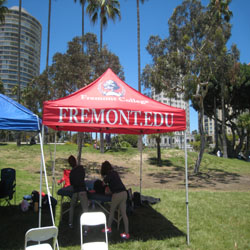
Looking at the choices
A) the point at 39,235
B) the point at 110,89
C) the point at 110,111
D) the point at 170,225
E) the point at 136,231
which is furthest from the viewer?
the point at 170,225

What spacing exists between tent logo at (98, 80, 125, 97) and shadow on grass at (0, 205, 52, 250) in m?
3.32

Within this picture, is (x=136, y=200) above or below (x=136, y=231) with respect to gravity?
above

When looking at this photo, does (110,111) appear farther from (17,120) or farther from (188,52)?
(188,52)

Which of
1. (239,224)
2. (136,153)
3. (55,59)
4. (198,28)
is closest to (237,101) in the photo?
(136,153)

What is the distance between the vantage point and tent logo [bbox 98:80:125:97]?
4.93 metres

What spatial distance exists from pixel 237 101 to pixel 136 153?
58.7 ft

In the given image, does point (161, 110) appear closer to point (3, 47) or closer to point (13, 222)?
point (13, 222)

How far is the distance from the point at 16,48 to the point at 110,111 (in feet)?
436

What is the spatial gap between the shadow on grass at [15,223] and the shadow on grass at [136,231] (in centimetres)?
65

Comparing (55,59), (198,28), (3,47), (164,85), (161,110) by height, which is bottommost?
(161,110)

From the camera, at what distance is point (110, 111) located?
14.9 ft

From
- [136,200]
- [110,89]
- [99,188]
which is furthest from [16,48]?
[99,188]

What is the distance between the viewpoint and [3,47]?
116000 mm

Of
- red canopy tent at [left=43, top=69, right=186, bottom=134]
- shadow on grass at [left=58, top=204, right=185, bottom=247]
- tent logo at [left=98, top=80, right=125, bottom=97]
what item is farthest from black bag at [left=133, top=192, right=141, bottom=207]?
tent logo at [left=98, top=80, right=125, bottom=97]
